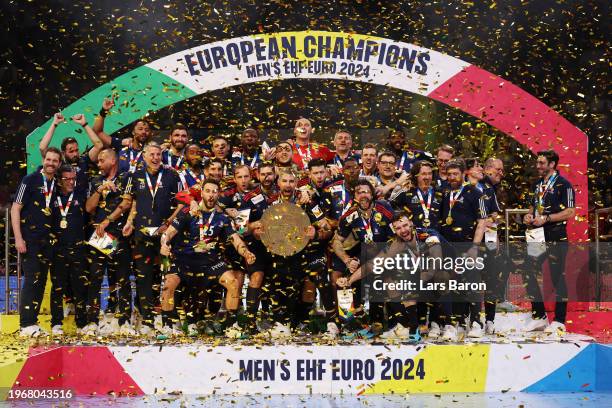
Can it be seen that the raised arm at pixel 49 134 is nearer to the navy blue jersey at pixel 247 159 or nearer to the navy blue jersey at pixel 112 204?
the navy blue jersey at pixel 112 204

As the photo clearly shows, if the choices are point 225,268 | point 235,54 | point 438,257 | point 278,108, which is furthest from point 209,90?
point 438,257

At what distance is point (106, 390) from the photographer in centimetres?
833

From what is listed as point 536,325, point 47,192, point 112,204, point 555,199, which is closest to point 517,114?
point 555,199

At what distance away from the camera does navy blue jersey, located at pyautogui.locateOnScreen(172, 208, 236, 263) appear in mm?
9273

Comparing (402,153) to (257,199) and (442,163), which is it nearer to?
(442,163)

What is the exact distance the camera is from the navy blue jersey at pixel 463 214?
9289 millimetres

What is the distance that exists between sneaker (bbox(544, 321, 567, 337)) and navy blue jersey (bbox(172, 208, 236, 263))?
2910 millimetres

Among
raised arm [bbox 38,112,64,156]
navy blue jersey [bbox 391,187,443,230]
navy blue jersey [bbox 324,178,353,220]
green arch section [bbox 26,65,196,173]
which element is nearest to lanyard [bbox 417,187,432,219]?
navy blue jersey [bbox 391,187,443,230]

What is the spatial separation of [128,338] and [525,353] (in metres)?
3.35

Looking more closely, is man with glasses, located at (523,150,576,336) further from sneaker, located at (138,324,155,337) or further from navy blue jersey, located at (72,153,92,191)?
navy blue jersey, located at (72,153,92,191)

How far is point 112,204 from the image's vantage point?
31.9ft

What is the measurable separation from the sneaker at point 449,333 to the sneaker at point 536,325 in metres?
0.88

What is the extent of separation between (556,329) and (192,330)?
10.6 ft

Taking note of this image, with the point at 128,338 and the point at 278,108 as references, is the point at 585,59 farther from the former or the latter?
the point at 128,338
